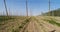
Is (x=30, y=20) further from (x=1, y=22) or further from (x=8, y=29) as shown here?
(x=1, y=22)

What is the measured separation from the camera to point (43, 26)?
32.6 feet

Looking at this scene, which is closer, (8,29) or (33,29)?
Result: (33,29)

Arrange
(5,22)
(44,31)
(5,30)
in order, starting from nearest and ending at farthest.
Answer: (44,31), (5,30), (5,22)

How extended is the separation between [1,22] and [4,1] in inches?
73.4

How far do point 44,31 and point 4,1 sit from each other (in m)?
4.50

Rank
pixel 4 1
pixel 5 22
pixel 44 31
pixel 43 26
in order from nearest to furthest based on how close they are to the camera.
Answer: pixel 44 31, pixel 43 26, pixel 4 1, pixel 5 22

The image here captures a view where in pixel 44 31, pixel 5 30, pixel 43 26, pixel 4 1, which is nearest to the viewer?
pixel 44 31

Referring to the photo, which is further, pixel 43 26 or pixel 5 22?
pixel 5 22

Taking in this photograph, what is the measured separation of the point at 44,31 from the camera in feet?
30.4

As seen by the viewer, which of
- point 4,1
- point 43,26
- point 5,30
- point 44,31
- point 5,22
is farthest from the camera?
point 5,22

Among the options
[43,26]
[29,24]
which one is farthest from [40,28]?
[29,24]

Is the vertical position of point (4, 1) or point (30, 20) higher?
point (4, 1)

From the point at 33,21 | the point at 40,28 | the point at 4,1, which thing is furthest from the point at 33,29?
the point at 4,1

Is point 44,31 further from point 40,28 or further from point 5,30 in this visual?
point 5,30
